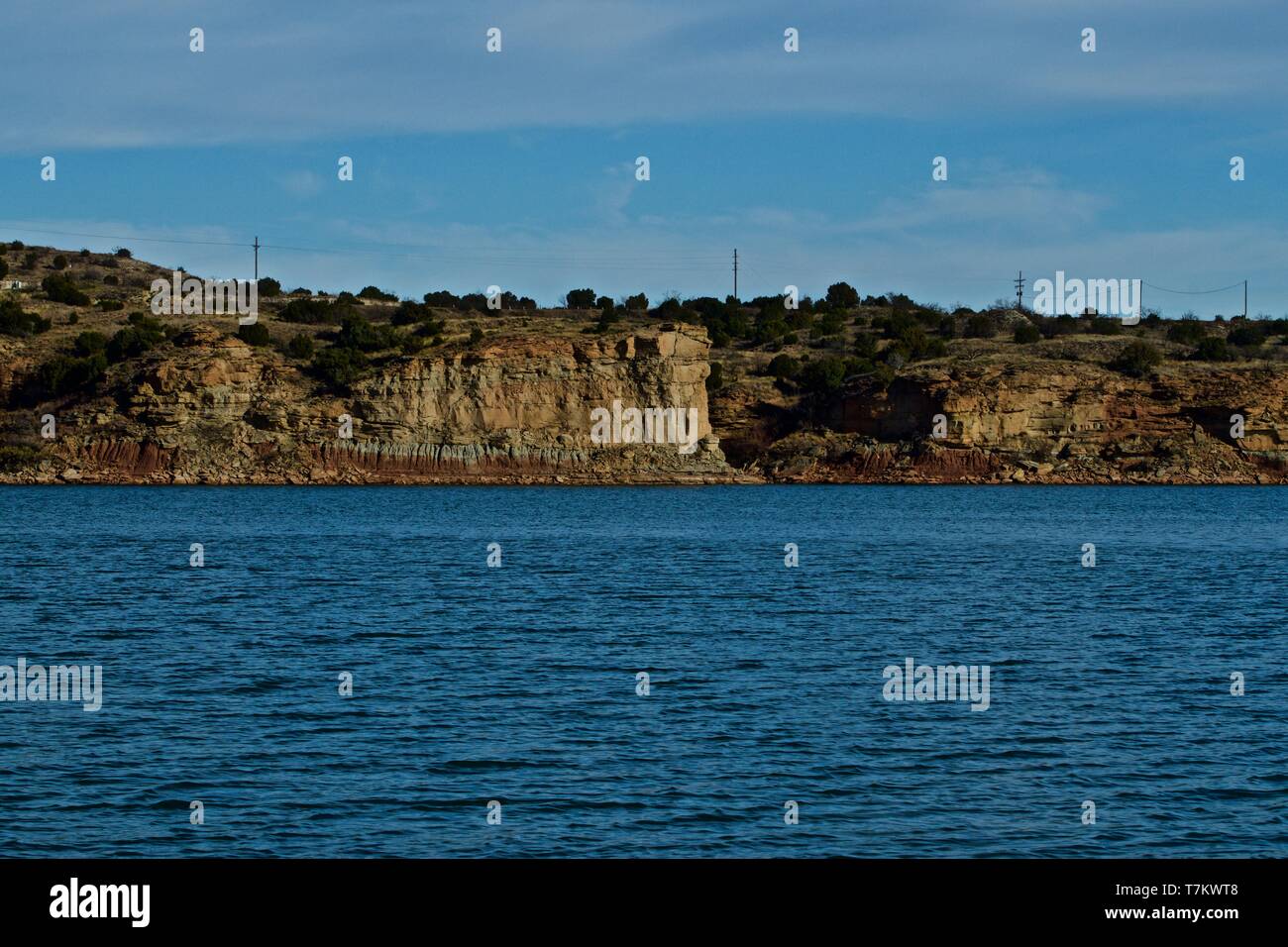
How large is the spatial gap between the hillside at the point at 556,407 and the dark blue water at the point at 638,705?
126 ft

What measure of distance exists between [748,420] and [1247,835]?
273ft

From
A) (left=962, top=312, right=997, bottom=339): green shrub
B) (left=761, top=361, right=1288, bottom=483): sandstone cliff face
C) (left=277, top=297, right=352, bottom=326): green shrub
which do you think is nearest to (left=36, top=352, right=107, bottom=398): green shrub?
(left=277, top=297, right=352, bottom=326): green shrub

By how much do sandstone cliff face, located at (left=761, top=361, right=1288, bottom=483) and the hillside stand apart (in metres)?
0.12

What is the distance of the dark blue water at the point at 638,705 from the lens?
13.6 meters

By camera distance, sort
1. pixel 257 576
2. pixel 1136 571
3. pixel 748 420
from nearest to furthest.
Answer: pixel 257 576 < pixel 1136 571 < pixel 748 420

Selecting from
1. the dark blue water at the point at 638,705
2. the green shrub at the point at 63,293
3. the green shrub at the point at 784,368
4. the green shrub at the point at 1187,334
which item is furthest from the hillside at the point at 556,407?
the dark blue water at the point at 638,705

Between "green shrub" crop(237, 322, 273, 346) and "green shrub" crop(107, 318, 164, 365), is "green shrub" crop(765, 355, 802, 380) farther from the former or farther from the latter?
"green shrub" crop(107, 318, 164, 365)

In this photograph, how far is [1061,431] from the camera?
90.6 metres

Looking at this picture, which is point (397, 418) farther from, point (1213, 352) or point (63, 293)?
point (1213, 352)

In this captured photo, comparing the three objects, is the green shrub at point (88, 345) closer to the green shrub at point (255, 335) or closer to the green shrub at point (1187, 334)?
the green shrub at point (255, 335)

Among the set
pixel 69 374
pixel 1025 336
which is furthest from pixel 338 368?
pixel 1025 336

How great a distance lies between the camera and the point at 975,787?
15109mm
